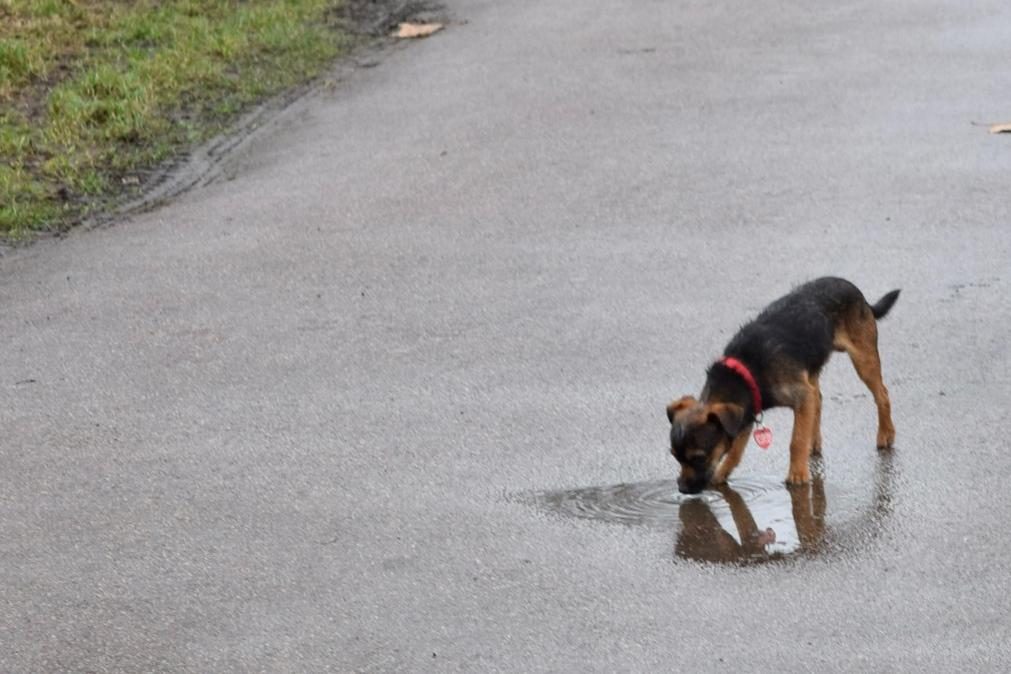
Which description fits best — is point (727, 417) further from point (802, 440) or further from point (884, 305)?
point (884, 305)

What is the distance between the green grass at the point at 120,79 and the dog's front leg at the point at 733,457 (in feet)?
18.1

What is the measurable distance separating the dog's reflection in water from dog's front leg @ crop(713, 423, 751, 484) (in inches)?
1.9

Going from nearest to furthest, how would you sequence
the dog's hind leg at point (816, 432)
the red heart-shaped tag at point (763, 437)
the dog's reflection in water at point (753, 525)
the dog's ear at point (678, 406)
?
the dog's reflection in water at point (753, 525) → the dog's ear at point (678, 406) → the red heart-shaped tag at point (763, 437) → the dog's hind leg at point (816, 432)

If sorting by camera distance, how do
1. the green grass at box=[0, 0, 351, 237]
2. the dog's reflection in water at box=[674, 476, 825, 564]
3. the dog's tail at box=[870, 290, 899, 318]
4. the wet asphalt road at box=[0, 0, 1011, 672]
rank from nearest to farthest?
the wet asphalt road at box=[0, 0, 1011, 672] < the dog's reflection in water at box=[674, 476, 825, 564] < the dog's tail at box=[870, 290, 899, 318] < the green grass at box=[0, 0, 351, 237]

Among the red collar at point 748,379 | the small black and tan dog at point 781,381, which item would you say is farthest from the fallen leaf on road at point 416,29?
the red collar at point 748,379

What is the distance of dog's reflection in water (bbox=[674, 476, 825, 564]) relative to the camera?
251 inches

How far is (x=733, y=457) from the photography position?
704 cm

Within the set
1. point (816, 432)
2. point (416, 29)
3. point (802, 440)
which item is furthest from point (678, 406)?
point (416, 29)

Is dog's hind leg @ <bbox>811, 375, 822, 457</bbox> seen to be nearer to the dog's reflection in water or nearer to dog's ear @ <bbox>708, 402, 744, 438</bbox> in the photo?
the dog's reflection in water

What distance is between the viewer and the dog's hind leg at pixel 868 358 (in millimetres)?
7309

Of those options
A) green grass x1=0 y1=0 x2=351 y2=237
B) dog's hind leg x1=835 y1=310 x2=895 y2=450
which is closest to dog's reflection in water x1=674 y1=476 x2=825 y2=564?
dog's hind leg x1=835 y1=310 x2=895 y2=450

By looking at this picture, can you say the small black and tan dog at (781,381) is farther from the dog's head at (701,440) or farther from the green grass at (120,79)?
the green grass at (120,79)

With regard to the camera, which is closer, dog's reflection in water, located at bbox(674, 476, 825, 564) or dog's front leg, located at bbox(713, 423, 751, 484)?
dog's reflection in water, located at bbox(674, 476, 825, 564)

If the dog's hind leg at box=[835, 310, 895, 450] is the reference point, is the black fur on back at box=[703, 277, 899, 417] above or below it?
above
